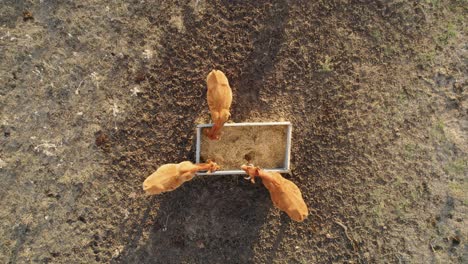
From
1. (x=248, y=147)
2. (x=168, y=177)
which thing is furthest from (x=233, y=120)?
(x=168, y=177)

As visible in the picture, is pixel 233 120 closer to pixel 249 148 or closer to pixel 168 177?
pixel 249 148

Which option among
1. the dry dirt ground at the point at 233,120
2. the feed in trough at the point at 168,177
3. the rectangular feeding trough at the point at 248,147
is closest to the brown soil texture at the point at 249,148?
the rectangular feeding trough at the point at 248,147

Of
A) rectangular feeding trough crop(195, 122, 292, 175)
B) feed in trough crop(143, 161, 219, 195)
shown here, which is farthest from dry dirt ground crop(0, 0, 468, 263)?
feed in trough crop(143, 161, 219, 195)

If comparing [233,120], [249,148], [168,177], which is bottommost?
[168,177]

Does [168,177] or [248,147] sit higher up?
[248,147]

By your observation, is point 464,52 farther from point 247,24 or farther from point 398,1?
point 247,24

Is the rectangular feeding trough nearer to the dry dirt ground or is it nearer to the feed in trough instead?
the dry dirt ground

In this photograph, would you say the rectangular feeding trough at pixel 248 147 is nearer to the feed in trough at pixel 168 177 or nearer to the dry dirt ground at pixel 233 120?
the dry dirt ground at pixel 233 120
